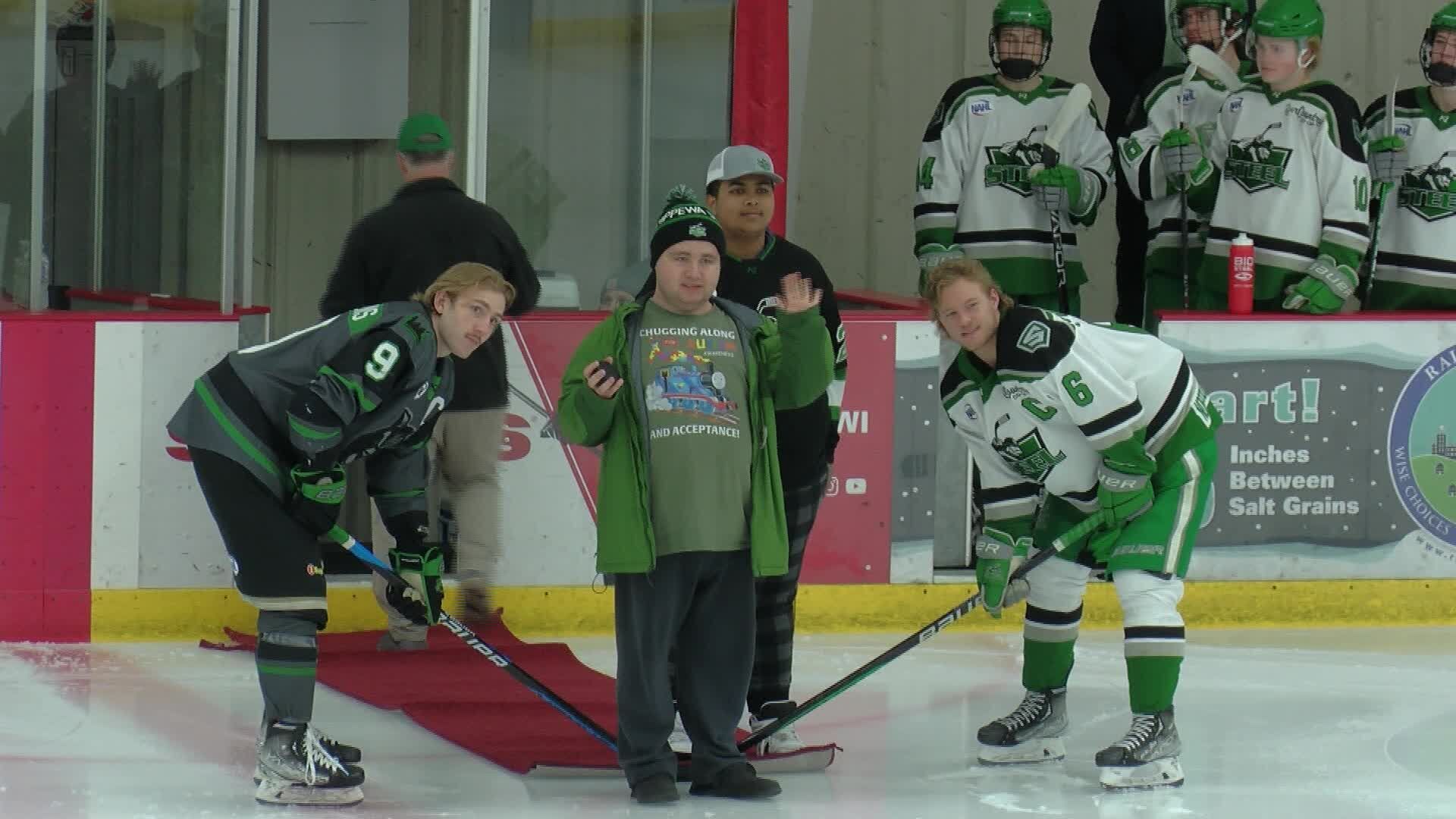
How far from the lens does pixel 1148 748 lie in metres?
4.25

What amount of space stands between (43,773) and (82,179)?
2.77 m

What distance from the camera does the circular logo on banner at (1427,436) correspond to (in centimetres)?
608

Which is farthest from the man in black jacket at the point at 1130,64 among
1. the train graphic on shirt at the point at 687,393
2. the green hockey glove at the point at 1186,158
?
the train graphic on shirt at the point at 687,393

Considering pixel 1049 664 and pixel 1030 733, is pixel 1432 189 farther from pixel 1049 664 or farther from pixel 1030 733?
pixel 1030 733

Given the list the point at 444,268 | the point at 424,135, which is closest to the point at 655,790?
the point at 444,268

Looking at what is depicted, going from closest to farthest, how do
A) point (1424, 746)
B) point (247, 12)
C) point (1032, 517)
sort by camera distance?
1. point (1032, 517)
2. point (1424, 746)
3. point (247, 12)

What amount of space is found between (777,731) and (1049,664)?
0.65m

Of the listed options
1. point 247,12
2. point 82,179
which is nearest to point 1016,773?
point 247,12

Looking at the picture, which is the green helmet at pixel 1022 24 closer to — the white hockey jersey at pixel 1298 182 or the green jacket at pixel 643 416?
the white hockey jersey at pixel 1298 182

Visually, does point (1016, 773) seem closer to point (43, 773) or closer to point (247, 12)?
point (43, 773)

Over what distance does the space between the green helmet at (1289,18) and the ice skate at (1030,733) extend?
250 cm

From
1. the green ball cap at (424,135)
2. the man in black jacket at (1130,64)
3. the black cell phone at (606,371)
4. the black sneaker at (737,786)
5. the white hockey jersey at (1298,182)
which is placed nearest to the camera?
the black cell phone at (606,371)

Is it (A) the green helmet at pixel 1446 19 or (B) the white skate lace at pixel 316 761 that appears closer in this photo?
(B) the white skate lace at pixel 316 761

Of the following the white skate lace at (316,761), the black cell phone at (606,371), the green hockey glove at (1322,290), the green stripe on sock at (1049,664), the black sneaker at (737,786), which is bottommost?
the black sneaker at (737,786)
